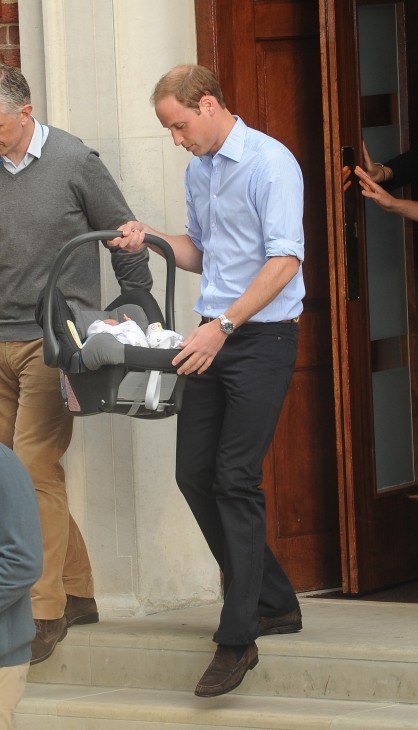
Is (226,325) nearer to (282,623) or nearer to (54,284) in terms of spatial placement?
(54,284)

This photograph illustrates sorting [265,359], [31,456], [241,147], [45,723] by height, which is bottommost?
[45,723]

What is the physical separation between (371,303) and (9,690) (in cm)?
265

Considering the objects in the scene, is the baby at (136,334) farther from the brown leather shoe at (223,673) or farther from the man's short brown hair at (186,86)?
the brown leather shoe at (223,673)

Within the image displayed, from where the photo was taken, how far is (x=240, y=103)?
572 centimetres

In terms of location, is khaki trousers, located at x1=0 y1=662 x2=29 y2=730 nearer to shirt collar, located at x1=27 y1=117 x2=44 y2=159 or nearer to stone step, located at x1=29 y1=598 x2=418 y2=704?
stone step, located at x1=29 y1=598 x2=418 y2=704

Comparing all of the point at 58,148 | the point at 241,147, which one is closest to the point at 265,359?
the point at 241,147

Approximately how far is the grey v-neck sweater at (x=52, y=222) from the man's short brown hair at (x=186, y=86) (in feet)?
1.85

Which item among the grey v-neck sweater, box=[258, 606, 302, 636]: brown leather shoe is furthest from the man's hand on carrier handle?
box=[258, 606, 302, 636]: brown leather shoe

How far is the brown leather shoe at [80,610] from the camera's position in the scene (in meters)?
5.50

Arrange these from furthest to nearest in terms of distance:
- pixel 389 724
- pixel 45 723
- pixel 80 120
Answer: pixel 80 120 → pixel 45 723 → pixel 389 724

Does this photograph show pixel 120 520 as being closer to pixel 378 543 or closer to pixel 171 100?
pixel 378 543

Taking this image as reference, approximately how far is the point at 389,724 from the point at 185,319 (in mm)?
1808

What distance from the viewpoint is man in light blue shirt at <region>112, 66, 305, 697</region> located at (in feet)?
14.9

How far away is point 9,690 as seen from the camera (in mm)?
3762
